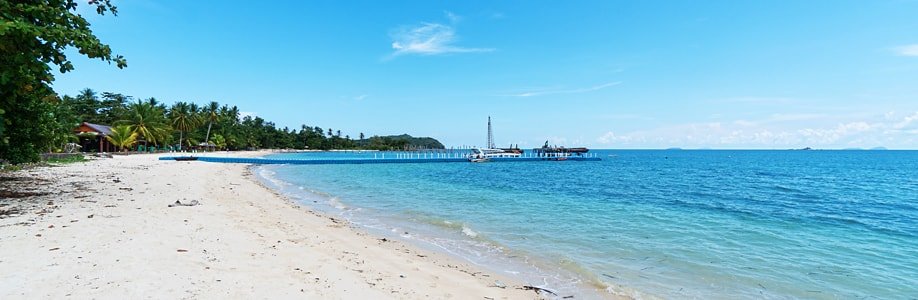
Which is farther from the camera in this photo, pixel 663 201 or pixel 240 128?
pixel 240 128

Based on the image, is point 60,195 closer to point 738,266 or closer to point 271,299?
point 271,299

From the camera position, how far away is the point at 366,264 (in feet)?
23.1

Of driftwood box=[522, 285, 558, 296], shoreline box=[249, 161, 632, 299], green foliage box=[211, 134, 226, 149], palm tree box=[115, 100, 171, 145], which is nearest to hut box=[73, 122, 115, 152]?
palm tree box=[115, 100, 171, 145]

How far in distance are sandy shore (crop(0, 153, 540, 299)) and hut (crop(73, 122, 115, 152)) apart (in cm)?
5182

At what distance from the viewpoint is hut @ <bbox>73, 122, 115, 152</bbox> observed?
169 ft

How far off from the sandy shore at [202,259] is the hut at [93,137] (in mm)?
51824

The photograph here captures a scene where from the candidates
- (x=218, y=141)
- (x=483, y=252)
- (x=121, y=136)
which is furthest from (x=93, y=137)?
(x=483, y=252)

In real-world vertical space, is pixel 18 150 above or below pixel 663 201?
above

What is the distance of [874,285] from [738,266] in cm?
188

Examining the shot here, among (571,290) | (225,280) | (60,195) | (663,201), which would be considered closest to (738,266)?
(571,290)

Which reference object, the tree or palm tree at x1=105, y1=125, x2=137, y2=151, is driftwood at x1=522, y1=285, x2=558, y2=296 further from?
palm tree at x1=105, y1=125, x2=137, y2=151

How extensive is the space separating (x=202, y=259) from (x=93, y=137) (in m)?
60.9

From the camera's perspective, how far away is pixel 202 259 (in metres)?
6.27

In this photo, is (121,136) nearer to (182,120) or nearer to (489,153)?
(182,120)
